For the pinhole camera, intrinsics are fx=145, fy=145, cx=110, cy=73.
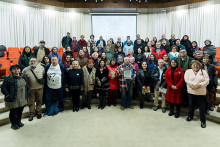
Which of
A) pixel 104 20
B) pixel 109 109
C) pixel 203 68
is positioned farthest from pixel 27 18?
pixel 203 68

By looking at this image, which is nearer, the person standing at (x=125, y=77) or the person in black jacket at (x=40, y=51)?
the person standing at (x=125, y=77)

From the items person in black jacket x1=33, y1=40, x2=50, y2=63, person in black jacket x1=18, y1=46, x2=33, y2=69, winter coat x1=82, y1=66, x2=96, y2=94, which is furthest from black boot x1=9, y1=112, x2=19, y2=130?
person in black jacket x1=33, y1=40, x2=50, y2=63

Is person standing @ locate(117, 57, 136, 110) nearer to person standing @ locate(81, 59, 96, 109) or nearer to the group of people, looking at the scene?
the group of people

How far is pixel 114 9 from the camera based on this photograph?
9.81 meters

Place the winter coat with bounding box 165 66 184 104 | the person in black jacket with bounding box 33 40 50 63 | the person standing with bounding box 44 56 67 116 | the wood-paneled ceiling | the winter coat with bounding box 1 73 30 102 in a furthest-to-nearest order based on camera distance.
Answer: the wood-paneled ceiling, the person in black jacket with bounding box 33 40 50 63, the person standing with bounding box 44 56 67 116, the winter coat with bounding box 165 66 184 104, the winter coat with bounding box 1 73 30 102

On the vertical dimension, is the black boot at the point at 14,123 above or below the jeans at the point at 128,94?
below

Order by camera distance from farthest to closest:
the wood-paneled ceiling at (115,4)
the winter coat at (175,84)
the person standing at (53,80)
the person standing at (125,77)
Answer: the wood-paneled ceiling at (115,4) → the person standing at (125,77) → the person standing at (53,80) → the winter coat at (175,84)

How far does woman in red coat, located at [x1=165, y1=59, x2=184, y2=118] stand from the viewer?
12.4 feet

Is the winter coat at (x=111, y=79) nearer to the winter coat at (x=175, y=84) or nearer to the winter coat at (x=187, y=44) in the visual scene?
the winter coat at (x=175, y=84)

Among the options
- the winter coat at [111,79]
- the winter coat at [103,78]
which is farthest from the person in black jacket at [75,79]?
the winter coat at [111,79]

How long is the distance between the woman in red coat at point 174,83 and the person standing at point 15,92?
3606mm

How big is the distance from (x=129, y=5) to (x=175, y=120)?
26.7 feet

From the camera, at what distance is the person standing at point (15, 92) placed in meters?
3.15

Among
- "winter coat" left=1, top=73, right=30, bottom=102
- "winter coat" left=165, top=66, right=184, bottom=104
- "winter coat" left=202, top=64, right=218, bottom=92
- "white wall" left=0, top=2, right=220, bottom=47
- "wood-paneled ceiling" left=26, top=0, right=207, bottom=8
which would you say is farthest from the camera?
"wood-paneled ceiling" left=26, top=0, right=207, bottom=8
